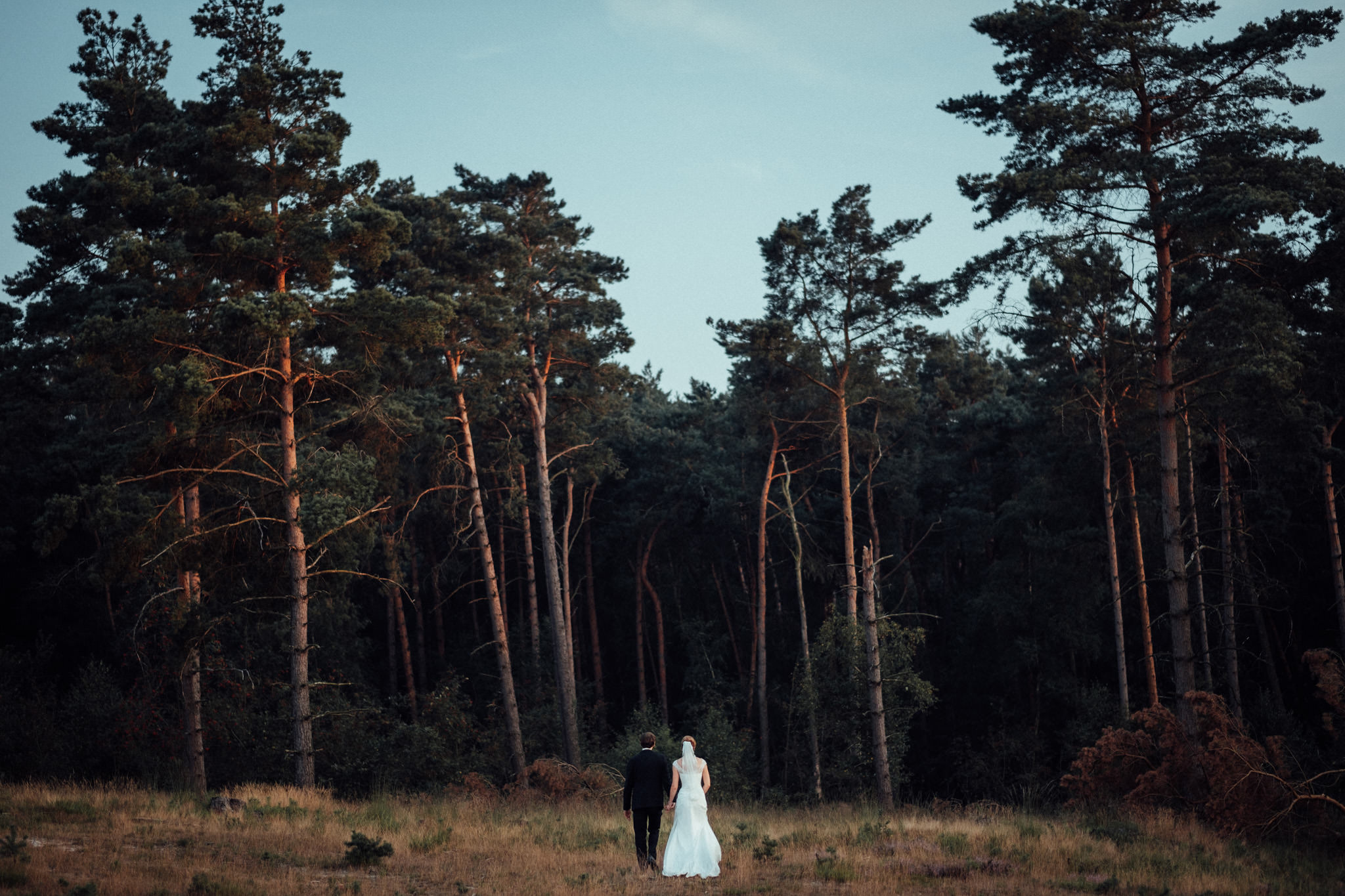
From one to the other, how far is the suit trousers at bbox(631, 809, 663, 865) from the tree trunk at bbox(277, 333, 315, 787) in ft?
26.1

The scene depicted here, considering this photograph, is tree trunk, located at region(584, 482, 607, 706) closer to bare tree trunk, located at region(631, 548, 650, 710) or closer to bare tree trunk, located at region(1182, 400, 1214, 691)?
bare tree trunk, located at region(631, 548, 650, 710)

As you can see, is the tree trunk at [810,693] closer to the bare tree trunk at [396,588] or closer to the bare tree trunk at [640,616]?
the bare tree trunk at [640,616]

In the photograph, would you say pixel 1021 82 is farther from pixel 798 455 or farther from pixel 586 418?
pixel 798 455

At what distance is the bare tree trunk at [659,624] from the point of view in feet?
124

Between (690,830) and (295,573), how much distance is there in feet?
29.5

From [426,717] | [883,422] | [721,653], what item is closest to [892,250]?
[883,422]

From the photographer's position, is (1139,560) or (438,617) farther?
(438,617)

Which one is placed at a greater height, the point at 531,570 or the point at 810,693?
the point at 531,570

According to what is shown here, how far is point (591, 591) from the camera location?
38.2 m

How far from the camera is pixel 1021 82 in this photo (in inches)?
658

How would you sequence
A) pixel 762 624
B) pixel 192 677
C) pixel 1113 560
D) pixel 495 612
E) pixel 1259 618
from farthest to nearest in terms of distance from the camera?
pixel 762 624
pixel 1259 618
pixel 1113 560
pixel 495 612
pixel 192 677

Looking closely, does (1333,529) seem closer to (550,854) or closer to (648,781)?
(648,781)

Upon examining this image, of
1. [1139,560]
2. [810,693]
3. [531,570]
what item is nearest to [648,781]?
[810,693]

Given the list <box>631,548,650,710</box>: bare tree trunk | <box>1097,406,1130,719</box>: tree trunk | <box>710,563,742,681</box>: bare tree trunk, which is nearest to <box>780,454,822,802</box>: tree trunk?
<box>710,563,742,681</box>: bare tree trunk
